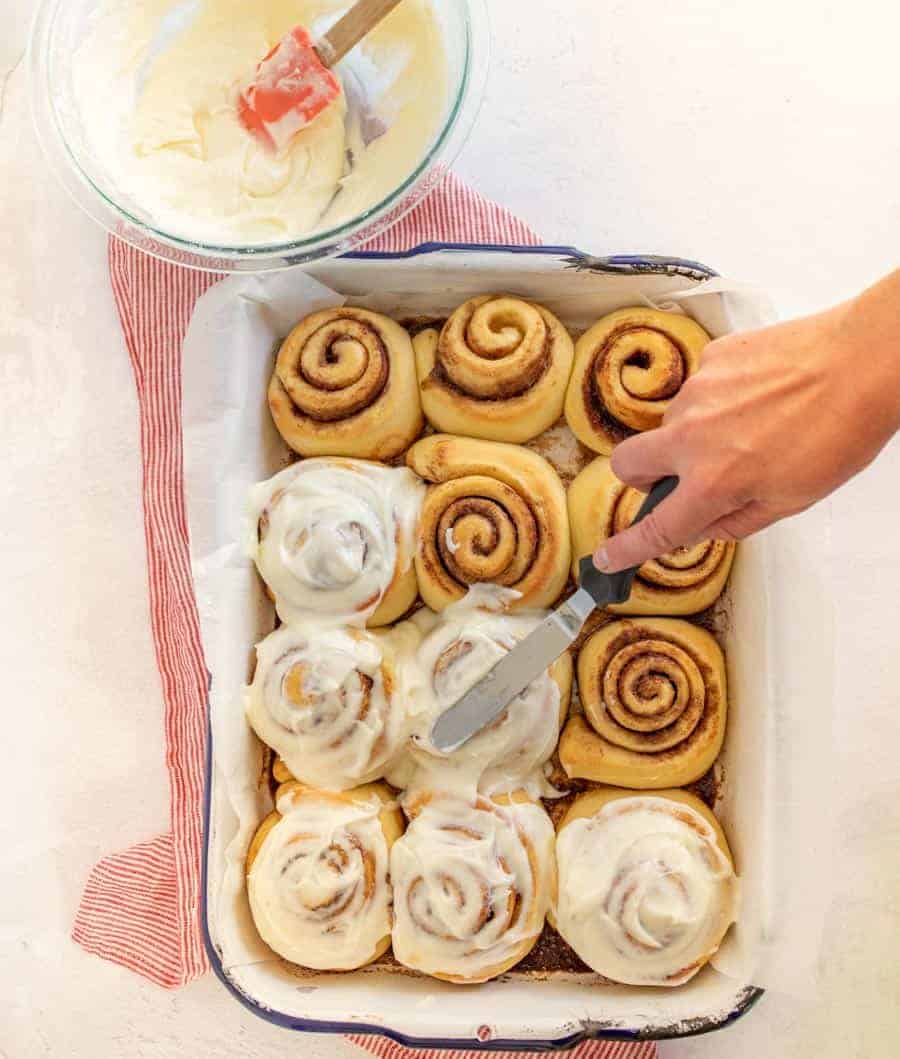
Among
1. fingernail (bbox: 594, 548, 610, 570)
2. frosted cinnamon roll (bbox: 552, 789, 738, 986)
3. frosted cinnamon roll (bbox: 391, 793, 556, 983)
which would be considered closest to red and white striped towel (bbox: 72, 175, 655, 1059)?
frosted cinnamon roll (bbox: 391, 793, 556, 983)

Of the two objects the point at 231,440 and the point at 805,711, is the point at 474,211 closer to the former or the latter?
the point at 231,440

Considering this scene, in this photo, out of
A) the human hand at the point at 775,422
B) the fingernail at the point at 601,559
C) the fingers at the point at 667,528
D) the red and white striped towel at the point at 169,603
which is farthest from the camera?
the red and white striped towel at the point at 169,603

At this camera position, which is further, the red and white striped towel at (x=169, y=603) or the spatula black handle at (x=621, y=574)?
the red and white striped towel at (x=169, y=603)

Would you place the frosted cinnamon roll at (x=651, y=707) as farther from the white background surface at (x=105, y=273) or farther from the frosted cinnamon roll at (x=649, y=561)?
the white background surface at (x=105, y=273)

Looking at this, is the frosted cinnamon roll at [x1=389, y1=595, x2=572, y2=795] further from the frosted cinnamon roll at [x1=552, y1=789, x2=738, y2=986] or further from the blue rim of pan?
the blue rim of pan

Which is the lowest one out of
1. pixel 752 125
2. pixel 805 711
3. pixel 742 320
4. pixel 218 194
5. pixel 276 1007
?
pixel 276 1007

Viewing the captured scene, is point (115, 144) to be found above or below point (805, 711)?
above

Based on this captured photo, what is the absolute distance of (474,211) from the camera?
5.00 ft

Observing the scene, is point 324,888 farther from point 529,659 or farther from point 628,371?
point 628,371

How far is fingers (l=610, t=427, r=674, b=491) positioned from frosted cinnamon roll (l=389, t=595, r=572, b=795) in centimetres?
29

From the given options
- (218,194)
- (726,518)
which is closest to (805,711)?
(726,518)

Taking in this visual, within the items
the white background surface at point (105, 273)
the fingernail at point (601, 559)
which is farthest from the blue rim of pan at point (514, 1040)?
the fingernail at point (601, 559)

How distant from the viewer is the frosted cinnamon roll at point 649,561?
4.47 ft

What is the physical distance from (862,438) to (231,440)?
2.59 ft
